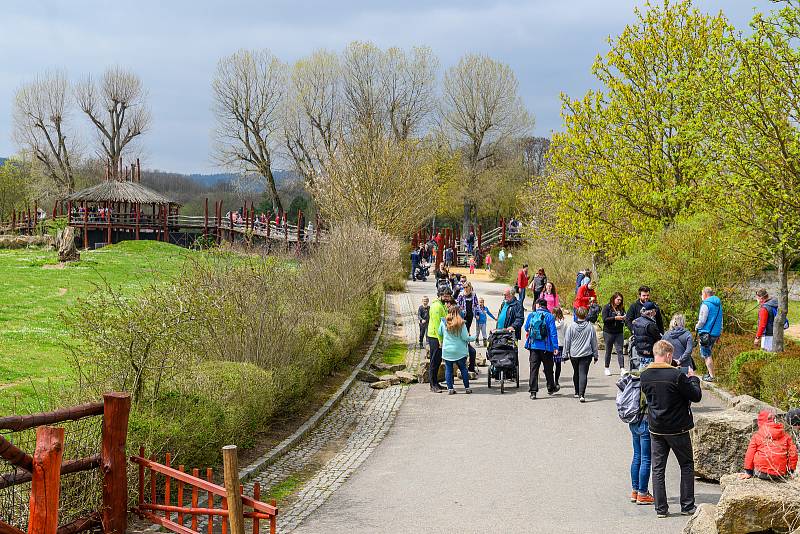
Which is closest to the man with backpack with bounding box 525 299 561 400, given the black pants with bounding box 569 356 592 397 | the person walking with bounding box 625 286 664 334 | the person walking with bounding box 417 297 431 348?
the black pants with bounding box 569 356 592 397

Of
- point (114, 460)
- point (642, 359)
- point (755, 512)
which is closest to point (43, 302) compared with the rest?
point (642, 359)

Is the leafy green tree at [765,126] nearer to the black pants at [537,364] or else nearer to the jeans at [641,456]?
the black pants at [537,364]

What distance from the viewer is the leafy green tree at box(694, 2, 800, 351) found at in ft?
46.6

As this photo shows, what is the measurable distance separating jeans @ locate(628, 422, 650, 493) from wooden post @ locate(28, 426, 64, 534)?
5996 millimetres

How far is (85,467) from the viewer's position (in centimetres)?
715

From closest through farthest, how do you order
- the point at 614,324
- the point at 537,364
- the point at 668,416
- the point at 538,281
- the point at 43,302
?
1. the point at 668,416
2. the point at 537,364
3. the point at 614,324
4. the point at 43,302
5. the point at 538,281

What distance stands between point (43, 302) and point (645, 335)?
1748 centimetres

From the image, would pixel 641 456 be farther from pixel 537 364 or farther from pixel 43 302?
pixel 43 302

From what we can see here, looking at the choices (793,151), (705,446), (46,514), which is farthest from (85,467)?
(793,151)

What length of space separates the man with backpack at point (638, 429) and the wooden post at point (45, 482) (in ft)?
19.4

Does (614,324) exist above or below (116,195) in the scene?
below

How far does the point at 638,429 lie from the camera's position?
9000 mm

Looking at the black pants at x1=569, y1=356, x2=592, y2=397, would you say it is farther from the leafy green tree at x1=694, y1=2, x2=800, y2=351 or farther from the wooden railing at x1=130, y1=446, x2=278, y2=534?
the wooden railing at x1=130, y1=446, x2=278, y2=534

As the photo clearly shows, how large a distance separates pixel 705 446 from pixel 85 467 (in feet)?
21.7
